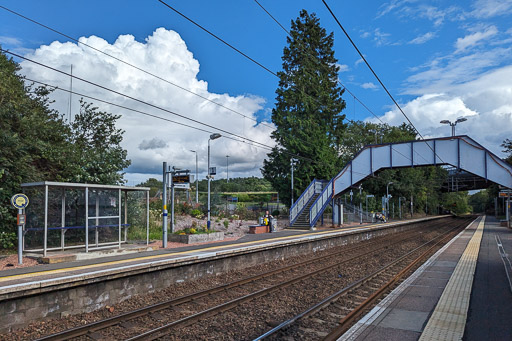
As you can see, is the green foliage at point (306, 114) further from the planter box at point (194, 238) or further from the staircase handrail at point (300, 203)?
the planter box at point (194, 238)

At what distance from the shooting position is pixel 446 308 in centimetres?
855

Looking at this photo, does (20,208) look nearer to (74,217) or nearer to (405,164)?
(74,217)

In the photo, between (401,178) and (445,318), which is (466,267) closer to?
(445,318)

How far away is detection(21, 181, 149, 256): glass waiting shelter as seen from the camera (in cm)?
1325

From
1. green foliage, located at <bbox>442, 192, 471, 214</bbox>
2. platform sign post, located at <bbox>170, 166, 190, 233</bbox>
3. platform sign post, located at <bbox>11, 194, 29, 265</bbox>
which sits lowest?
green foliage, located at <bbox>442, 192, 471, 214</bbox>

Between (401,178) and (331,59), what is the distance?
67.6ft

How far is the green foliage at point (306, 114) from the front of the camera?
4122 cm

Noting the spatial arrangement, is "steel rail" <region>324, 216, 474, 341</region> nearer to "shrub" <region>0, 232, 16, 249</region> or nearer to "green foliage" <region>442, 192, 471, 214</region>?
"shrub" <region>0, 232, 16, 249</region>

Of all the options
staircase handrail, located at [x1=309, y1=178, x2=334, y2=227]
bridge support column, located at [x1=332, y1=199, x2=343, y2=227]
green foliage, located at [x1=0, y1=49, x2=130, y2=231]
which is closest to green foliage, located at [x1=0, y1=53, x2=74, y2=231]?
green foliage, located at [x1=0, y1=49, x2=130, y2=231]

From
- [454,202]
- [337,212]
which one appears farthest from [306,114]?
[454,202]

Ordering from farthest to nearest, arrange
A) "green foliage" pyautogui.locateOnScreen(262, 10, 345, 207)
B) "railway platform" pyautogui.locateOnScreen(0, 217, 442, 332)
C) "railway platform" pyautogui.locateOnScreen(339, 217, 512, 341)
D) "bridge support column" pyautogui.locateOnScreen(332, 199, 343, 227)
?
"green foliage" pyautogui.locateOnScreen(262, 10, 345, 207), "bridge support column" pyautogui.locateOnScreen(332, 199, 343, 227), "railway platform" pyautogui.locateOnScreen(0, 217, 442, 332), "railway platform" pyautogui.locateOnScreen(339, 217, 512, 341)

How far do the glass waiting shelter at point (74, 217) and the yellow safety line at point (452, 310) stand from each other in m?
10.8

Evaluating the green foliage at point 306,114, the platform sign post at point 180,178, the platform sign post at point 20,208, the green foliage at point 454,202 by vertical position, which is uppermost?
the green foliage at point 306,114

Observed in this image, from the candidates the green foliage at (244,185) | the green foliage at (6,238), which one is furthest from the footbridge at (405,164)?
the green foliage at (244,185)
